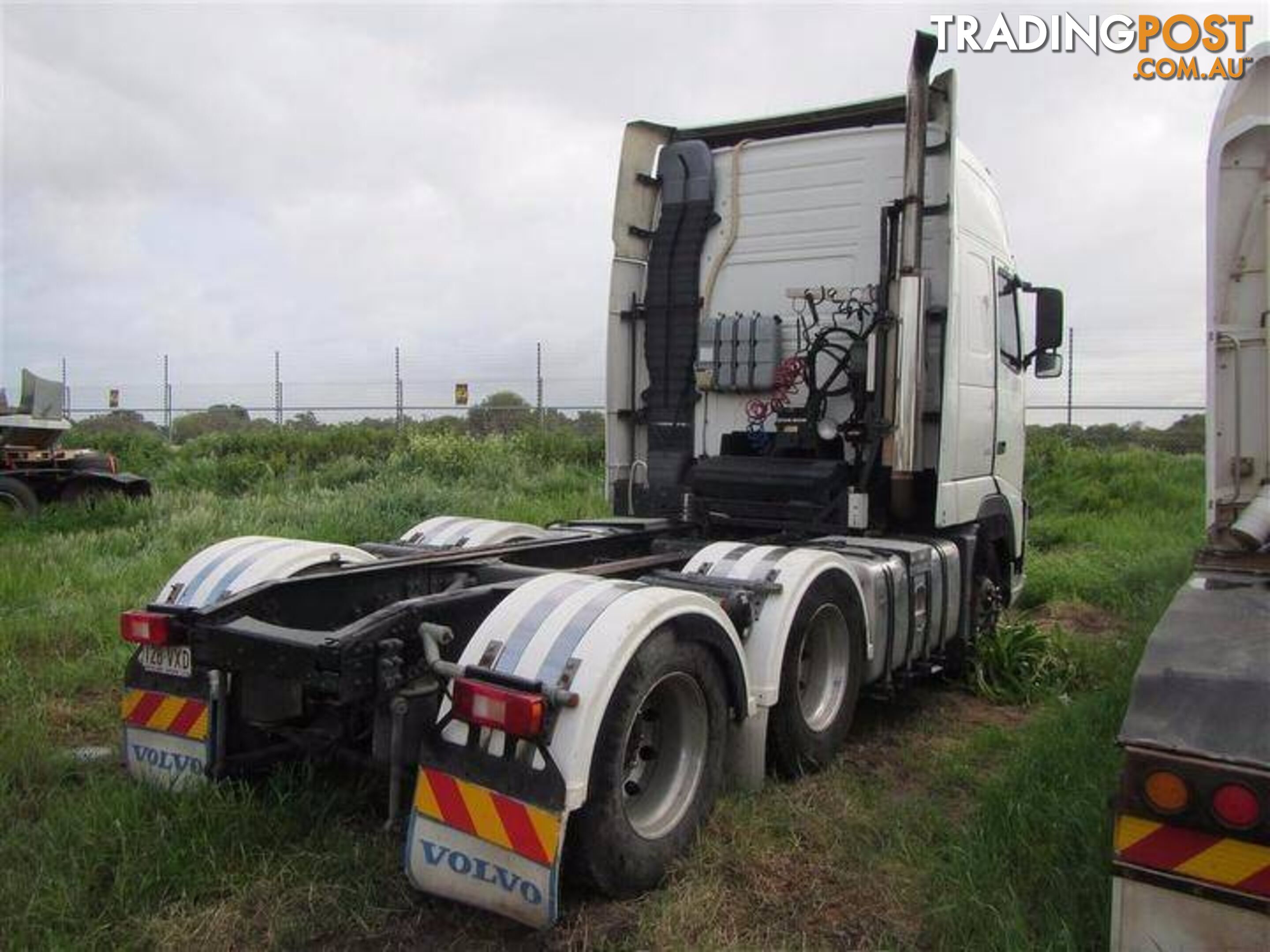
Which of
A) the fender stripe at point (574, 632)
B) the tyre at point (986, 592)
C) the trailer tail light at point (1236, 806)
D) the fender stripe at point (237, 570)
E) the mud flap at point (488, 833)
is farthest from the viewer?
the tyre at point (986, 592)

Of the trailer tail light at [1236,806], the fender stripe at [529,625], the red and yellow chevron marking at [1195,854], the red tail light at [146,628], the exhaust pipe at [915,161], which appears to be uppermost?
the exhaust pipe at [915,161]

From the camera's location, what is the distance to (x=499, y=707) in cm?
291

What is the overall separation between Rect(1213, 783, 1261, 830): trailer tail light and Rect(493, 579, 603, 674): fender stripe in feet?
6.06

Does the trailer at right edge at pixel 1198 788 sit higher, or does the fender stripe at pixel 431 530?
the fender stripe at pixel 431 530

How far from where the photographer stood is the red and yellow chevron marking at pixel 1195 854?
220 cm

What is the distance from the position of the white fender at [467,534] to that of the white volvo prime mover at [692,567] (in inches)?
1.1

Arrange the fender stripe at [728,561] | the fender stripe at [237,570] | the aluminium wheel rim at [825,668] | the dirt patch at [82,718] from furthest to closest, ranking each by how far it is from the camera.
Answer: the dirt patch at [82,718], the aluminium wheel rim at [825,668], the fender stripe at [728,561], the fender stripe at [237,570]

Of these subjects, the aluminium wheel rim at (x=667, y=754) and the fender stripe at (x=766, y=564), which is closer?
the aluminium wheel rim at (x=667, y=754)

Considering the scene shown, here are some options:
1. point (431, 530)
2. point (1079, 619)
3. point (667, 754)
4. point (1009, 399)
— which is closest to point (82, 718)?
point (431, 530)

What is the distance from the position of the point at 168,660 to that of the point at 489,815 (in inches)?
63.0

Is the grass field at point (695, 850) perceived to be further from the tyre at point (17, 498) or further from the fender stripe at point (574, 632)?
the tyre at point (17, 498)

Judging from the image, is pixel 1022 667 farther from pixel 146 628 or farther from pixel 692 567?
pixel 146 628

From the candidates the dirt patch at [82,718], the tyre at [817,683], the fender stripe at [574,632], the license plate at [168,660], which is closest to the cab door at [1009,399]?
the tyre at [817,683]

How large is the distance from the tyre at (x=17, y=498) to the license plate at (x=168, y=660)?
33.1ft
